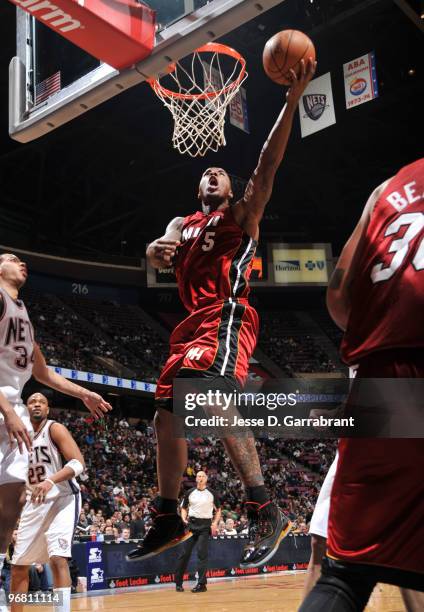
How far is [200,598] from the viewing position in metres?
9.59

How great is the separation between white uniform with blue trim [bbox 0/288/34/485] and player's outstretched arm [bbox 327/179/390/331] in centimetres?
277

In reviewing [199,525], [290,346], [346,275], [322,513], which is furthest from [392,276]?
[290,346]

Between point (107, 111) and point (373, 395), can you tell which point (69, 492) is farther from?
point (107, 111)

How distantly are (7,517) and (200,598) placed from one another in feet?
19.6

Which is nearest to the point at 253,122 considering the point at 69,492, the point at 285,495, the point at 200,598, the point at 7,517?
the point at 285,495

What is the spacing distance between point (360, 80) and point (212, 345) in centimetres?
1351

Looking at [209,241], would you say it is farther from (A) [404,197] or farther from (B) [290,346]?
(B) [290,346]

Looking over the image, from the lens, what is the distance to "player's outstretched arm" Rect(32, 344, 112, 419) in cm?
492

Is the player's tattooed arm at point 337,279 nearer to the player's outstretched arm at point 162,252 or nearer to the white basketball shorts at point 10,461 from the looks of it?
the player's outstretched arm at point 162,252

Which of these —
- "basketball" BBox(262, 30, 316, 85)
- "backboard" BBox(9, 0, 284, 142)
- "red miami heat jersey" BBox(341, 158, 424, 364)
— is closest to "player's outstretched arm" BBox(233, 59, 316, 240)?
"basketball" BBox(262, 30, 316, 85)

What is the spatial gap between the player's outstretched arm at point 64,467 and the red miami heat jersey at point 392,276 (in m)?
3.82

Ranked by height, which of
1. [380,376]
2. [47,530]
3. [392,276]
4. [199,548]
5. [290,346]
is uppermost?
[290,346]

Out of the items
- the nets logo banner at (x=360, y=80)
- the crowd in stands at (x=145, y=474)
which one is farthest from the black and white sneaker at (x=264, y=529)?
the nets logo banner at (x=360, y=80)

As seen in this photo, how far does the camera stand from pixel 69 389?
5.02 meters
